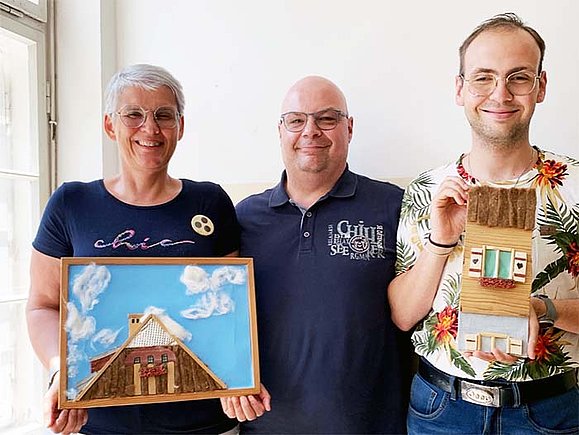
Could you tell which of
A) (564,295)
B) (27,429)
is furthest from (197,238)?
(27,429)

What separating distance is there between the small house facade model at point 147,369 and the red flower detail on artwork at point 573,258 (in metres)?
0.89

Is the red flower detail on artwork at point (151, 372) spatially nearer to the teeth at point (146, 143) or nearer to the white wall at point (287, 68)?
the teeth at point (146, 143)

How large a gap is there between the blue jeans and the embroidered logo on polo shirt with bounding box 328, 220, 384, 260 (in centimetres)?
40

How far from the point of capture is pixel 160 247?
4.74 feet

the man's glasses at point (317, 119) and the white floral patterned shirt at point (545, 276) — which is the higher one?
the man's glasses at point (317, 119)

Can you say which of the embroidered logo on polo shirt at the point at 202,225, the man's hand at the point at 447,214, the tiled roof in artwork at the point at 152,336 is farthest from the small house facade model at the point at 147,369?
the man's hand at the point at 447,214

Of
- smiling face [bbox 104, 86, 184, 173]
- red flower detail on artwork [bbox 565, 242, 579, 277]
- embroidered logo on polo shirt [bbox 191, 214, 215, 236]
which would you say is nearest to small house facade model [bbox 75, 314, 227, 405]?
embroidered logo on polo shirt [bbox 191, 214, 215, 236]

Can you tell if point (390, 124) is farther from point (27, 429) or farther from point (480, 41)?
point (27, 429)

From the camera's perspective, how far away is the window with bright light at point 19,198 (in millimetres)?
2096

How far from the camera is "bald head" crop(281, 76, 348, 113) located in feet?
5.48

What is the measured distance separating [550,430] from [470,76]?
2.88 feet

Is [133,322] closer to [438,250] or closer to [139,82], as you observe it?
[139,82]

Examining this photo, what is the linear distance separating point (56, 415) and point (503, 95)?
1.29 m

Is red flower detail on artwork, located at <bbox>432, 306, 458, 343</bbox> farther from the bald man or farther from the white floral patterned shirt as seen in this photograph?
the bald man
